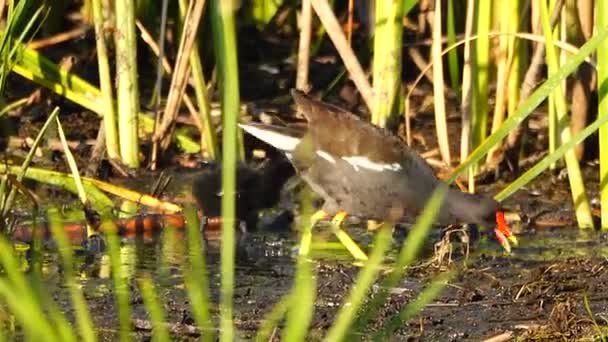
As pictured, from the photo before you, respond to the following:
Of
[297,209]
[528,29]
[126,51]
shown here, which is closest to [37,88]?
[126,51]

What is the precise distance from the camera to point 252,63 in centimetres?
790

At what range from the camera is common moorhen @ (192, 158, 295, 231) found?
5.91 m

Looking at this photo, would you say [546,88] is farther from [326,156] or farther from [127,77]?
[127,77]

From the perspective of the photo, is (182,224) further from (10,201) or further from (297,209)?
(10,201)

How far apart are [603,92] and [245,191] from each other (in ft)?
4.73

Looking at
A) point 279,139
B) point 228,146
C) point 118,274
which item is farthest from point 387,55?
point 228,146

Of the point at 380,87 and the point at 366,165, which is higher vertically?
the point at 380,87

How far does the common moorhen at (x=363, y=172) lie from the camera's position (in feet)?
19.0

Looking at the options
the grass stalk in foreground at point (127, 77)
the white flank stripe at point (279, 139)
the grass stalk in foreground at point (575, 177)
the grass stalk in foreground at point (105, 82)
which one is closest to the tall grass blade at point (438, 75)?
the grass stalk in foreground at point (575, 177)

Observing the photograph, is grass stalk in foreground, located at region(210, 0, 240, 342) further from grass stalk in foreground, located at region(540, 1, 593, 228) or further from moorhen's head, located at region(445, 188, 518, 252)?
grass stalk in foreground, located at region(540, 1, 593, 228)

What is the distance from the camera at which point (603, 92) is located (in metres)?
5.46

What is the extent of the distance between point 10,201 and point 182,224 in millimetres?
1241

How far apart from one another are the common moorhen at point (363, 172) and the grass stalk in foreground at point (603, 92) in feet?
1.57

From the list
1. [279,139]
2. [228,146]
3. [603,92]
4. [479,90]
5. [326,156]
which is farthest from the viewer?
[479,90]
